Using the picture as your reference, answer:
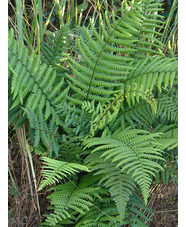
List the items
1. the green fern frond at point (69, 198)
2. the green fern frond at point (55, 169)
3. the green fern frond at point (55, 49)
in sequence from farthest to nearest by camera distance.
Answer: the green fern frond at point (55, 49) < the green fern frond at point (69, 198) < the green fern frond at point (55, 169)

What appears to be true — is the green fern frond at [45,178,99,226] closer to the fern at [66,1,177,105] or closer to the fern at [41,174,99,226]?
the fern at [41,174,99,226]

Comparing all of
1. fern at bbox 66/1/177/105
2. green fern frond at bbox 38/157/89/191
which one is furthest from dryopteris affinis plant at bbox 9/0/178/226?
green fern frond at bbox 38/157/89/191

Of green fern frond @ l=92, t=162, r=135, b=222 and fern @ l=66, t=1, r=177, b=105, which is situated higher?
fern @ l=66, t=1, r=177, b=105

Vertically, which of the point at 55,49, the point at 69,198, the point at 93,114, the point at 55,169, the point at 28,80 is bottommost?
the point at 69,198

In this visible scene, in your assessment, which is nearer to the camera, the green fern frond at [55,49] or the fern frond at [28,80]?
the fern frond at [28,80]

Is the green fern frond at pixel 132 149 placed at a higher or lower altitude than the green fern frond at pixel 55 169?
higher

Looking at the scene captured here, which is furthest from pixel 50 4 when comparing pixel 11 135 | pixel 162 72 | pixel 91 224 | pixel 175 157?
pixel 91 224

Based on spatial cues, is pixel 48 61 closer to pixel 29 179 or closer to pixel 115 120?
pixel 115 120

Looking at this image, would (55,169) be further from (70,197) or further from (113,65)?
(113,65)

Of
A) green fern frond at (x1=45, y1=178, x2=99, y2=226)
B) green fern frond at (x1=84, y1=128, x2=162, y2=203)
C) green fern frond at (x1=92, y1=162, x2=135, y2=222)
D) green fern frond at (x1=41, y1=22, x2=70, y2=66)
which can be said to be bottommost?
green fern frond at (x1=45, y1=178, x2=99, y2=226)

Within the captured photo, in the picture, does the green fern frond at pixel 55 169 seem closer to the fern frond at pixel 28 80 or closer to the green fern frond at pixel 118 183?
the green fern frond at pixel 118 183

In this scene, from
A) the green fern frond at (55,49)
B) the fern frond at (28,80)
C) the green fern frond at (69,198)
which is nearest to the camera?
the green fern frond at (69,198)

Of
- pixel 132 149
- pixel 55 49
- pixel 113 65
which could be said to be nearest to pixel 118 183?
pixel 132 149

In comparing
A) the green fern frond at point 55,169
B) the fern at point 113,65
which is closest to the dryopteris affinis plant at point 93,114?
the fern at point 113,65
